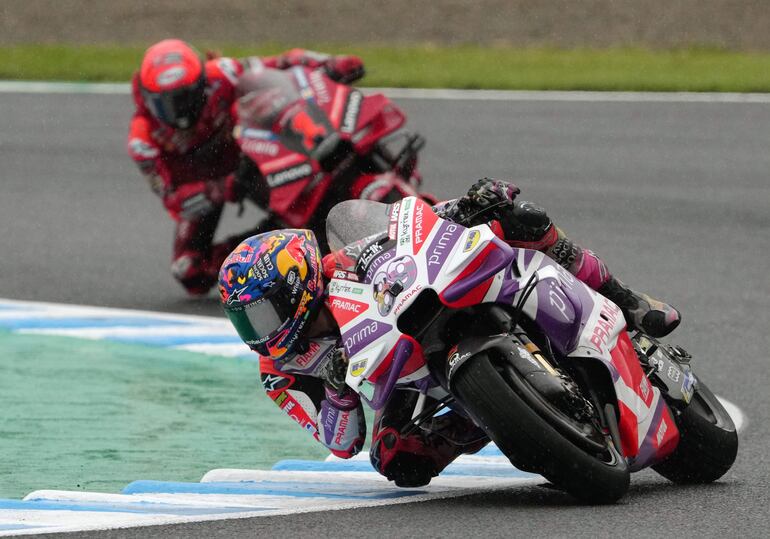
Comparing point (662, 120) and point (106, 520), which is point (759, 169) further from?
point (106, 520)

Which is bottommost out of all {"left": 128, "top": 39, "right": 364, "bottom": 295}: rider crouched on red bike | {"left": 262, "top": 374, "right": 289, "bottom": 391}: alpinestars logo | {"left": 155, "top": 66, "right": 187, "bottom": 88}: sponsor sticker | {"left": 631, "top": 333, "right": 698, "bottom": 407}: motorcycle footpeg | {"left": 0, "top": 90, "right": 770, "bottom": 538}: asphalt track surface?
{"left": 0, "top": 90, "right": 770, "bottom": 538}: asphalt track surface

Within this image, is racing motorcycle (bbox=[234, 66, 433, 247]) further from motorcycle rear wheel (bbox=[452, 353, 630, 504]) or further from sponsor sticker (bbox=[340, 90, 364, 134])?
motorcycle rear wheel (bbox=[452, 353, 630, 504])

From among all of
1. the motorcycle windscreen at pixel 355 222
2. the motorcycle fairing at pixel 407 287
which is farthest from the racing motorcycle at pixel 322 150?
the motorcycle fairing at pixel 407 287

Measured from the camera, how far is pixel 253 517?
5066 millimetres

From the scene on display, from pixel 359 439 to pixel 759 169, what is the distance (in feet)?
28.2

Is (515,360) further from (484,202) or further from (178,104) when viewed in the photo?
(178,104)

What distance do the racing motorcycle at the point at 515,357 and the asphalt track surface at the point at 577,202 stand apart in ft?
1.10

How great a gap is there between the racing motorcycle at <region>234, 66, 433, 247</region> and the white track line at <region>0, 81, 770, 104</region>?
619 cm

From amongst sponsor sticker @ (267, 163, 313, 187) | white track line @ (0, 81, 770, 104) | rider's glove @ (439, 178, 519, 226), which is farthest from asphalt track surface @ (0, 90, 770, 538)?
sponsor sticker @ (267, 163, 313, 187)

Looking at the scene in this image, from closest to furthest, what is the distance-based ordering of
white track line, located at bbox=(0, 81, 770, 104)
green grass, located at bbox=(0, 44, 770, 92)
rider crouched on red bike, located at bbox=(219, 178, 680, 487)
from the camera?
rider crouched on red bike, located at bbox=(219, 178, 680, 487)
white track line, located at bbox=(0, 81, 770, 104)
green grass, located at bbox=(0, 44, 770, 92)

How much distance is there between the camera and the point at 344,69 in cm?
1055

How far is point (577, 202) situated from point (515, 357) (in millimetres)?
7986

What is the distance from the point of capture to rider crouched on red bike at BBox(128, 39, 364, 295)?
1012cm

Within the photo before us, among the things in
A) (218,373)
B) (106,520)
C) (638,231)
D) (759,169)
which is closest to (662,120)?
(759,169)
